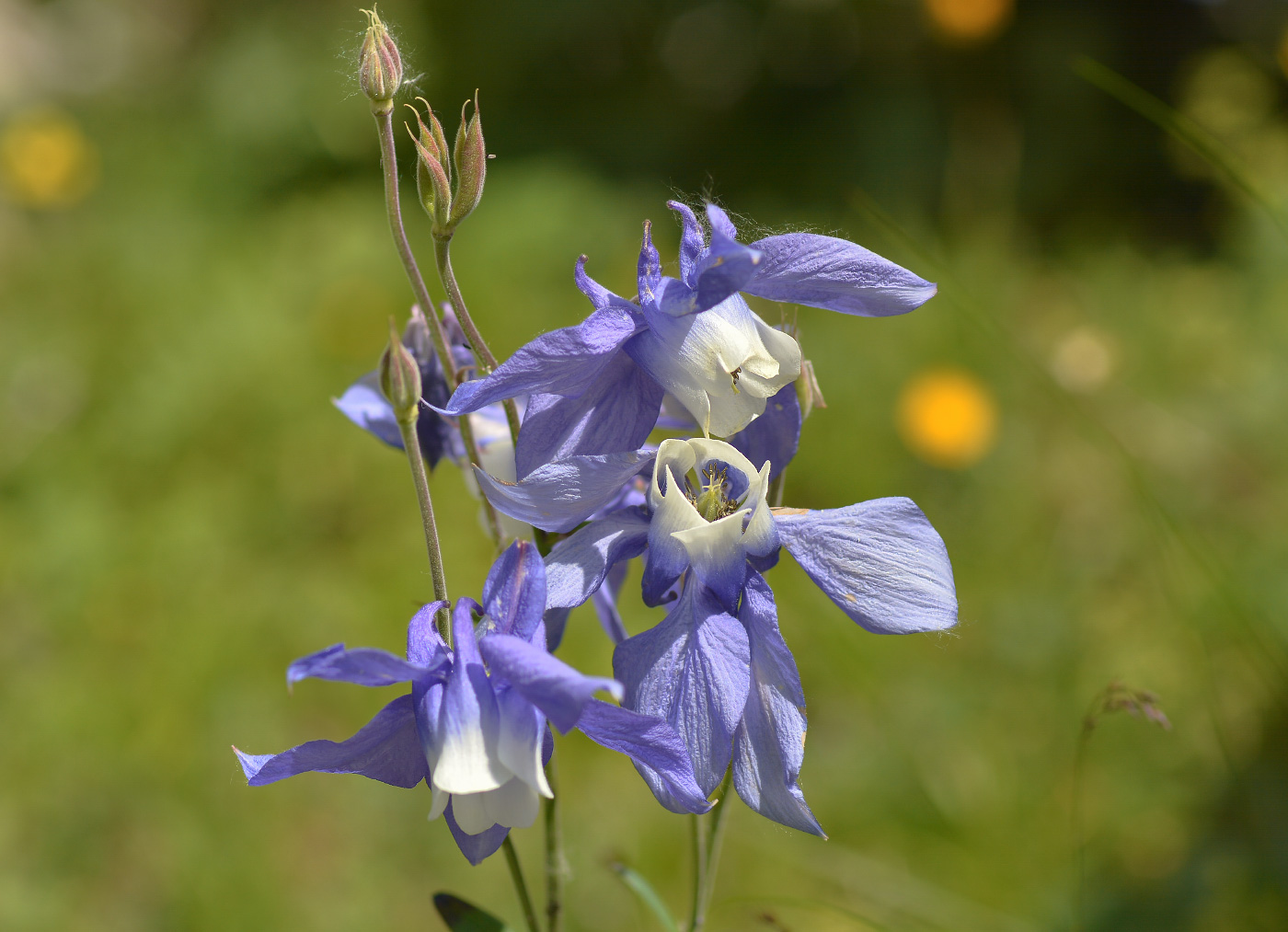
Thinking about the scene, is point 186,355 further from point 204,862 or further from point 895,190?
point 895,190

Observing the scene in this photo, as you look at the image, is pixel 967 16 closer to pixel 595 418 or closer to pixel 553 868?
pixel 595 418

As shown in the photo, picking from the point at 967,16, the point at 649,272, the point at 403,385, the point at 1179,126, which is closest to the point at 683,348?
the point at 649,272

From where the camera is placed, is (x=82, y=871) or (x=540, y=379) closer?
(x=540, y=379)

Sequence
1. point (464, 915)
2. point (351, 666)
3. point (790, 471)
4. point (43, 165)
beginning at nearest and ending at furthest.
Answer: point (351, 666) → point (464, 915) → point (790, 471) → point (43, 165)

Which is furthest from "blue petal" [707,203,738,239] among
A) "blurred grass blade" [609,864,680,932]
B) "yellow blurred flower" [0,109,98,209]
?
"yellow blurred flower" [0,109,98,209]

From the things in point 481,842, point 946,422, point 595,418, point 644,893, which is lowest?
point 946,422

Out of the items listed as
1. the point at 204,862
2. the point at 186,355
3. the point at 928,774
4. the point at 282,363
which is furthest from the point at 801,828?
the point at 186,355

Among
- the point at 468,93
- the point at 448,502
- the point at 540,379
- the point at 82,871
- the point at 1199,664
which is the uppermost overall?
the point at 540,379
